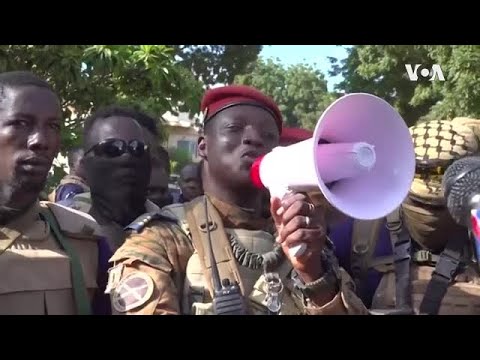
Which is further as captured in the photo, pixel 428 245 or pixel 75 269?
pixel 428 245

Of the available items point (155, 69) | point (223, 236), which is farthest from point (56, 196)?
point (223, 236)

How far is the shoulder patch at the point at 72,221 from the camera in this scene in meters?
2.72

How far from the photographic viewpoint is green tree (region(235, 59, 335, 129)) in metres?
25.0

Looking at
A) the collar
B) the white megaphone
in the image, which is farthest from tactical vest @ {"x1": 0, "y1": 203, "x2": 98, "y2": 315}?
the white megaphone

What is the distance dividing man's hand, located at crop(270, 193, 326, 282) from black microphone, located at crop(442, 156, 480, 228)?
39cm

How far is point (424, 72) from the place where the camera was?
1109 cm

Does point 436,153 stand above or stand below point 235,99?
below

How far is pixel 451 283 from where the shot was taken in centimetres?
308

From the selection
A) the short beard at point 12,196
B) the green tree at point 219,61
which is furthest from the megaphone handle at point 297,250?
the green tree at point 219,61

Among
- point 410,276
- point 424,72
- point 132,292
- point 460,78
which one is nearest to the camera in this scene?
point 132,292

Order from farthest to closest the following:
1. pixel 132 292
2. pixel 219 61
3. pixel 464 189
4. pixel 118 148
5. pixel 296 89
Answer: pixel 296 89
pixel 219 61
pixel 118 148
pixel 132 292
pixel 464 189

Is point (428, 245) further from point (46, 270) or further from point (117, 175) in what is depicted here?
point (46, 270)

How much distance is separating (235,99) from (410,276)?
1010 mm

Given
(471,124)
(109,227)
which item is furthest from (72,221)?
(471,124)
